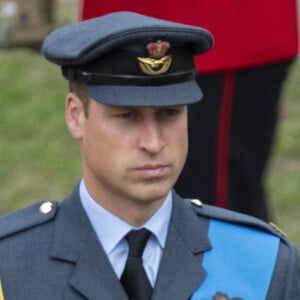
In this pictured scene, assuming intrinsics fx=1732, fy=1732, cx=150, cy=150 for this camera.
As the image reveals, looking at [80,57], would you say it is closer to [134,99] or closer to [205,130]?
[134,99]

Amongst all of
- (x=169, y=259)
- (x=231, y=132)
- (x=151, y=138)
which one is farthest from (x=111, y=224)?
(x=231, y=132)

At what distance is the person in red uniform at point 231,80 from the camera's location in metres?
4.80

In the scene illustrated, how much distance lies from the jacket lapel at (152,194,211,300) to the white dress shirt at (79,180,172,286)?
0.08 feet

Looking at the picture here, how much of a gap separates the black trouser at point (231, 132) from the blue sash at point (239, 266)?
74 cm

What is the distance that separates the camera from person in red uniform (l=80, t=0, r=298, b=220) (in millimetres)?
4797

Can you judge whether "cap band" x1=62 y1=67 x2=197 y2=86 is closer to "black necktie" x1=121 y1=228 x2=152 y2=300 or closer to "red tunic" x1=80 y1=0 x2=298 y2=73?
"black necktie" x1=121 y1=228 x2=152 y2=300

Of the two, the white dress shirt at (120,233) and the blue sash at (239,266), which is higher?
the white dress shirt at (120,233)

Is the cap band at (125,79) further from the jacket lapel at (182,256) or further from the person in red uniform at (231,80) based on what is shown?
the person in red uniform at (231,80)

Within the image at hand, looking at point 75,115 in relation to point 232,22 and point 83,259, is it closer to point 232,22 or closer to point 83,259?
point 83,259

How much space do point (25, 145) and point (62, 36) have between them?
4263mm

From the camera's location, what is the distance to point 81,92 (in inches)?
156

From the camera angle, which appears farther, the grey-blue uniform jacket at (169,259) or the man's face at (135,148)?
the grey-blue uniform jacket at (169,259)

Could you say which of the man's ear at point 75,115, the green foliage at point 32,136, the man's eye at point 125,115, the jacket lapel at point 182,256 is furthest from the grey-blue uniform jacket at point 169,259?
the green foliage at point 32,136

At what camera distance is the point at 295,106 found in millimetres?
8812
